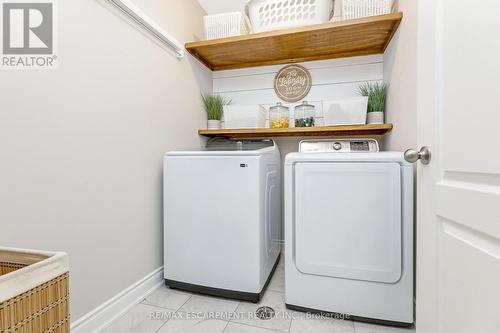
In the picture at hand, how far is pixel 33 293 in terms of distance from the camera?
24.6 inches

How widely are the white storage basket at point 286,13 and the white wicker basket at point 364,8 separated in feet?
0.43

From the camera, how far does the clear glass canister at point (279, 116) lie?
2109mm

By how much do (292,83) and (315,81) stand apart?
20 cm

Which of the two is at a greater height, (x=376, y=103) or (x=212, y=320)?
(x=376, y=103)

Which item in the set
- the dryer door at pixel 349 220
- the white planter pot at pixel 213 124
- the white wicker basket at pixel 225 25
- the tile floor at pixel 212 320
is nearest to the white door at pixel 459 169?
the dryer door at pixel 349 220

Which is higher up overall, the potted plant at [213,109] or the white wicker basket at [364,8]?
the white wicker basket at [364,8]

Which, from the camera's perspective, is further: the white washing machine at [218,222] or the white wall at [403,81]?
the white washing machine at [218,222]

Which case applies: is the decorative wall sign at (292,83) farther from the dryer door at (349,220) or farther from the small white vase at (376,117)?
the dryer door at (349,220)

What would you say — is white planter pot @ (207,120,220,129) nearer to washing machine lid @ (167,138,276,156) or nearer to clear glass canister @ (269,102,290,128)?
washing machine lid @ (167,138,276,156)

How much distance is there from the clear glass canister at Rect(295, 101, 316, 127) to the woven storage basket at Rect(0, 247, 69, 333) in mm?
1772

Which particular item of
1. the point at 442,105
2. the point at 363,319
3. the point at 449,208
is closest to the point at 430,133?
the point at 442,105

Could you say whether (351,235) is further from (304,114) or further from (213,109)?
(213,109)

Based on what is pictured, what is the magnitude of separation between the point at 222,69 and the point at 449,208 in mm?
2229

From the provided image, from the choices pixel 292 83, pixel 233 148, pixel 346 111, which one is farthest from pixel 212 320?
pixel 292 83
